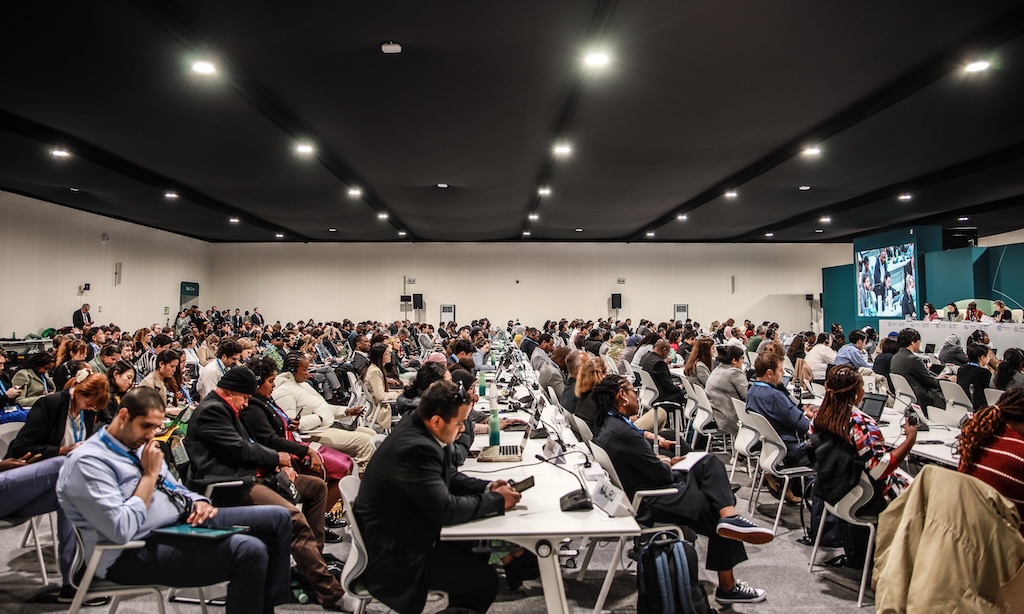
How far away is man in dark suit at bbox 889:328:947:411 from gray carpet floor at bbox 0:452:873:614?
10.6 ft

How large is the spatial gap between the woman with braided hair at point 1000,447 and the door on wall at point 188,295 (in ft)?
65.5

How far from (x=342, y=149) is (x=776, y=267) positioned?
55.2 ft

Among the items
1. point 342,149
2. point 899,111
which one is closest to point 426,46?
point 342,149

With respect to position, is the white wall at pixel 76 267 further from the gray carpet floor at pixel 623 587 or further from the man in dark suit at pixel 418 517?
the man in dark suit at pixel 418 517

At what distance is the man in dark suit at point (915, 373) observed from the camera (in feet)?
20.1

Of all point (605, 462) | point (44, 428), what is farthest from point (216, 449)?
point (605, 462)

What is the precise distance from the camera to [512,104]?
272 inches

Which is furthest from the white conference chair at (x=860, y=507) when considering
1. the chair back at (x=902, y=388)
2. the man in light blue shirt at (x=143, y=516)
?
the chair back at (x=902, y=388)

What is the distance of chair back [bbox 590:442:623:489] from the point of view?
304 cm

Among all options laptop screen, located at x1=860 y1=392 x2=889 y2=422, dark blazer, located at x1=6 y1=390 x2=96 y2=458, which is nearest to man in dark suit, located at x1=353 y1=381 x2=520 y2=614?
dark blazer, located at x1=6 y1=390 x2=96 y2=458

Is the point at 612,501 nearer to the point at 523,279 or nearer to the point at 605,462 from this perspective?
the point at 605,462

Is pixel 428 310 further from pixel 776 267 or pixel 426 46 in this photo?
pixel 426 46

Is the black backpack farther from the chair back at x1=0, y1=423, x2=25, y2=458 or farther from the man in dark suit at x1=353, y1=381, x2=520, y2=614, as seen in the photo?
the chair back at x1=0, y1=423, x2=25, y2=458

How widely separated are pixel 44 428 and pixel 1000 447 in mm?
4830
